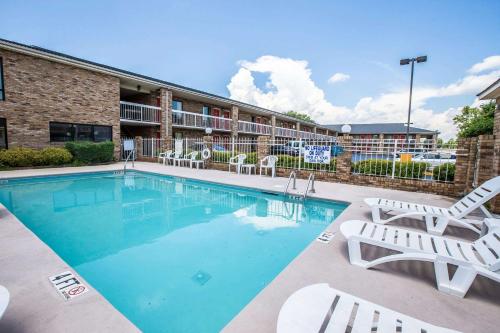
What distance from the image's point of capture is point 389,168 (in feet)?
28.6

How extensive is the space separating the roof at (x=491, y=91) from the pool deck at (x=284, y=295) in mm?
6171

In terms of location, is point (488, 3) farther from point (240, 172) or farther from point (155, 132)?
point (155, 132)

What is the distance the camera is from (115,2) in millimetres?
11398

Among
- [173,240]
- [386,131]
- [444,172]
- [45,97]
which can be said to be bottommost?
[173,240]

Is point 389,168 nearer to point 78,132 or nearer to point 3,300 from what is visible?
point 3,300

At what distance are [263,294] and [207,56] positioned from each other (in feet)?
57.7

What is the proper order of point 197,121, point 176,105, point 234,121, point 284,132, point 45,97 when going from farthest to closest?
point 284,132 < point 234,121 < point 197,121 < point 176,105 < point 45,97

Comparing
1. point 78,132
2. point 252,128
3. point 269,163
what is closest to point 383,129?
point 252,128

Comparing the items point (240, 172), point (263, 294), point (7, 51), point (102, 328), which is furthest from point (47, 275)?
point (7, 51)

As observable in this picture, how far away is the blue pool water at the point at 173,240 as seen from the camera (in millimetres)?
2719

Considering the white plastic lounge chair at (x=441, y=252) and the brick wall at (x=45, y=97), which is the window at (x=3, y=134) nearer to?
the brick wall at (x=45, y=97)

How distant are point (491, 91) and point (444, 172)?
2.54 meters

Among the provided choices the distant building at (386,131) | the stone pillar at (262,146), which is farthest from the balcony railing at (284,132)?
the stone pillar at (262,146)

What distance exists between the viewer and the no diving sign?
2248mm
